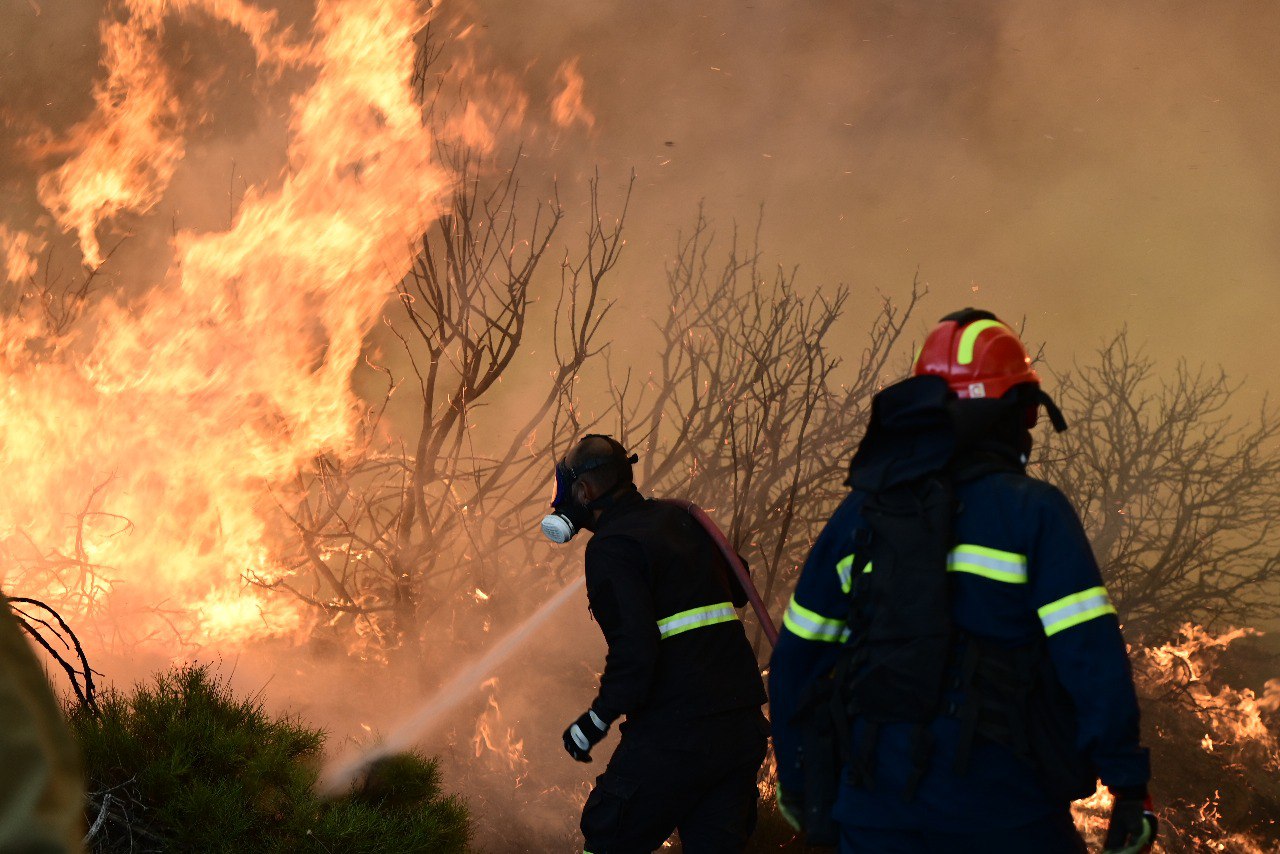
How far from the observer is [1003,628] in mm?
2457

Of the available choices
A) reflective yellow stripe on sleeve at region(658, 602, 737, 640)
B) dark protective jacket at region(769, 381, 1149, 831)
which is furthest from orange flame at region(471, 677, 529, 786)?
dark protective jacket at region(769, 381, 1149, 831)

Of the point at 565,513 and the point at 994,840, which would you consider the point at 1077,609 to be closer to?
the point at 994,840

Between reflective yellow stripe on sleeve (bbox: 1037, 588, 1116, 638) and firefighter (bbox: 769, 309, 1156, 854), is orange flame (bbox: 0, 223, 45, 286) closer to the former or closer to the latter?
firefighter (bbox: 769, 309, 1156, 854)

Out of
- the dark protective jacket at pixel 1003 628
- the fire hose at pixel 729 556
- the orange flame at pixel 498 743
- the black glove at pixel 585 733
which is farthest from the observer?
the orange flame at pixel 498 743

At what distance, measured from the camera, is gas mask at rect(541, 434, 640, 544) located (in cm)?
416

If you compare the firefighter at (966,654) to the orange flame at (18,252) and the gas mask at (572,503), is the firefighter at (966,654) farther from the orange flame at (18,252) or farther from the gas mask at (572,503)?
the orange flame at (18,252)

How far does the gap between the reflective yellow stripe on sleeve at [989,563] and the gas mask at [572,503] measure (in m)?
1.87

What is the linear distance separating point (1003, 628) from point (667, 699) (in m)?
1.70

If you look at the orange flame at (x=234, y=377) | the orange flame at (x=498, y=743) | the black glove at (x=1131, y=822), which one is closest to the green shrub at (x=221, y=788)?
the black glove at (x=1131, y=822)

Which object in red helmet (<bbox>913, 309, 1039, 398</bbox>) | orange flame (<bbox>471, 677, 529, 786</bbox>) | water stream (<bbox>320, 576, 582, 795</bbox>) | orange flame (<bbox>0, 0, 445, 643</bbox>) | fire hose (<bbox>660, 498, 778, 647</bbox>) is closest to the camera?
red helmet (<bbox>913, 309, 1039, 398</bbox>)

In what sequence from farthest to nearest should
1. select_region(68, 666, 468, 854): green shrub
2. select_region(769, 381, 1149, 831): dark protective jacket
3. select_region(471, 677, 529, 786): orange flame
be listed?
select_region(471, 677, 529, 786): orange flame → select_region(68, 666, 468, 854): green shrub → select_region(769, 381, 1149, 831): dark protective jacket

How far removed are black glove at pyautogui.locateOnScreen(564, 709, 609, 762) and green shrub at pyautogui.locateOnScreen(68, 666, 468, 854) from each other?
925 mm

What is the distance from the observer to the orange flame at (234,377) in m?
8.07

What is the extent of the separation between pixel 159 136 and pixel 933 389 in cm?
842
